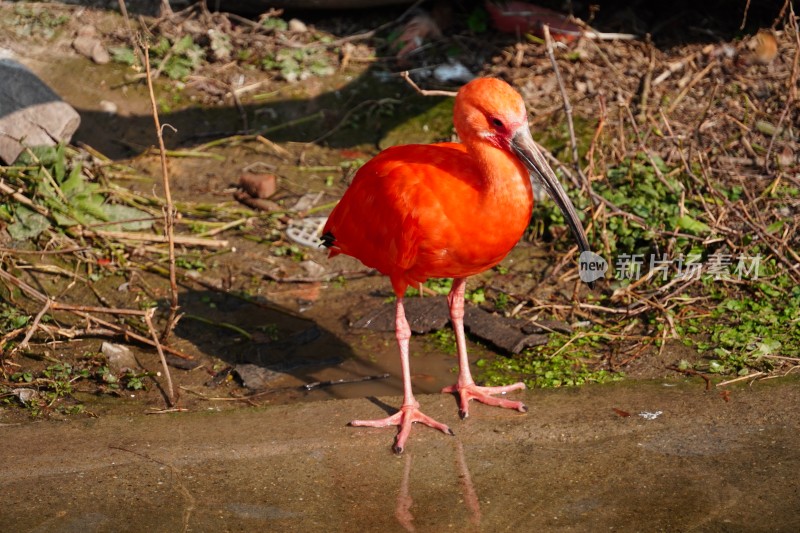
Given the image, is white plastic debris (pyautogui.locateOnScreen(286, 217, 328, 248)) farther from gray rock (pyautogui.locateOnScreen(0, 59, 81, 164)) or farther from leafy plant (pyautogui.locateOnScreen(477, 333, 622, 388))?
leafy plant (pyautogui.locateOnScreen(477, 333, 622, 388))

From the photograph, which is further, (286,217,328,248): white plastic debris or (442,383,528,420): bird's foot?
(286,217,328,248): white plastic debris

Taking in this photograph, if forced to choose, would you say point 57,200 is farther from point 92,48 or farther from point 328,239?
point 92,48

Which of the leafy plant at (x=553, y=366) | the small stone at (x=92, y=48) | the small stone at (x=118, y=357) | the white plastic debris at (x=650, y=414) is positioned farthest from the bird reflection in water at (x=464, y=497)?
the small stone at (x=92, y=48)

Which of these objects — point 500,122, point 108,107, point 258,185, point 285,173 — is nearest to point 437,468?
point 500,122

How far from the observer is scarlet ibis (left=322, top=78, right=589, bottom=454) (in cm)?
398

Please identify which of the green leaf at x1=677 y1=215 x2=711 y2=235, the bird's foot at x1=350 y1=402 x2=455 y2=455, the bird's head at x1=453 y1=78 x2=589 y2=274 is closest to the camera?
the bird's head at x1=453 y1=78 x2=589 y2=274

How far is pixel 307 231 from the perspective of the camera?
6.57 m

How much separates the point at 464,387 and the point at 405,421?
422 millimetres

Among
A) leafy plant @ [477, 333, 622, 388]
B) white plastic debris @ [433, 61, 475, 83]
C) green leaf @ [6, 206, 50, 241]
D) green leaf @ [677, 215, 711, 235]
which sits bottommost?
leafy plant @ [477, 333, 622, 388]

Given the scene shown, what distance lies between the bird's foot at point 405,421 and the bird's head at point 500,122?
3.87ft

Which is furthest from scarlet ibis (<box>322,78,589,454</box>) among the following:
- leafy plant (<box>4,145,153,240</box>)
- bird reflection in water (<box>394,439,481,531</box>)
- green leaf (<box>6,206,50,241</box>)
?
green leaf (<box>6,206,50,241</box>)

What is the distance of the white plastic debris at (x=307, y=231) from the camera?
6.46 meters

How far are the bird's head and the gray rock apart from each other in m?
3.46

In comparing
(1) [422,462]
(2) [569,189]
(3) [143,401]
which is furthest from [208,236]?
(1) [422,462]
